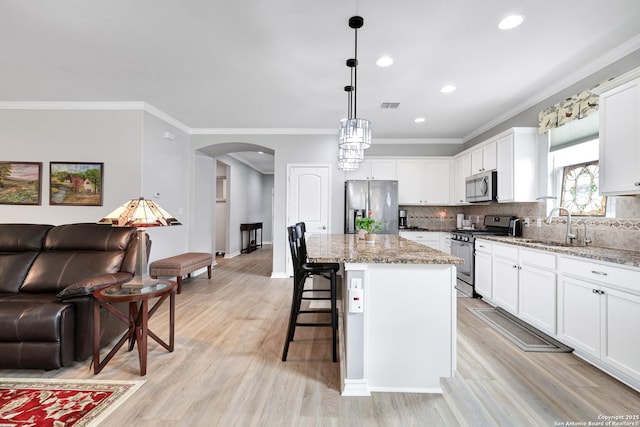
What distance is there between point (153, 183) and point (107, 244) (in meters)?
1.76

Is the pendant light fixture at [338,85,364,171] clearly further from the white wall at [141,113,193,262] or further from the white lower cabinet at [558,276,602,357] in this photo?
the white wall at [141,113,193,262]

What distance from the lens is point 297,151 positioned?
5.42 meters

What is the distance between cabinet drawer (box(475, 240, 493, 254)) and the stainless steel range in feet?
0.32

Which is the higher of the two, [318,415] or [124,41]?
[124,41]

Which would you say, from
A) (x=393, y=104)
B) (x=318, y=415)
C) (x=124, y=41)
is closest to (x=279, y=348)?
(x=318, y=415)

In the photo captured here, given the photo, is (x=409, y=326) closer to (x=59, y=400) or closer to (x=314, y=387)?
(x=314, y=387)

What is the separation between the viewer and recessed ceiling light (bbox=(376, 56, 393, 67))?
2.87 meters

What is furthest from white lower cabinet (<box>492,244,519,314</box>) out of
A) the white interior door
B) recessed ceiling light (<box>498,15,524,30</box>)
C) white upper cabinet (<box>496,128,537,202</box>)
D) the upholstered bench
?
the upholstered bench

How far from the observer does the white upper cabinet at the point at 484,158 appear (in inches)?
169

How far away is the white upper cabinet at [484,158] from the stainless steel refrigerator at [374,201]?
1253mm

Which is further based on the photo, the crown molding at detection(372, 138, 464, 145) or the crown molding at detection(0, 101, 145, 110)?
Answer: the crown molding at detection(372, 138, 464, 145)

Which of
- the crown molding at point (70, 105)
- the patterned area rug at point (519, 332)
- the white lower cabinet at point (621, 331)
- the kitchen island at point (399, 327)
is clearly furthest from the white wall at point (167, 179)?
the white lower cabinet at point (621, 331)

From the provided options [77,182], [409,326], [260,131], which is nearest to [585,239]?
[409,326]

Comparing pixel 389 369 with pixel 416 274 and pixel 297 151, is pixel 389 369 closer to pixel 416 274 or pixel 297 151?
pixel 416 274
